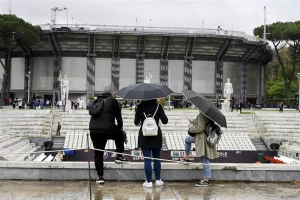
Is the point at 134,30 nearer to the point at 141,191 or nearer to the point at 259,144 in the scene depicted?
the point at 259,144

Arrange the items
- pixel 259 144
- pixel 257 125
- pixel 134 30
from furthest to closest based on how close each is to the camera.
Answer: pixel 134 30, pixel 257 125, pixel 259 144

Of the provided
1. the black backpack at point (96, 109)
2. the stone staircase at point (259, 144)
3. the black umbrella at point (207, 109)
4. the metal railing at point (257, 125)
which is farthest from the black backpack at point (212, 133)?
the metal railing at point (257, 125)

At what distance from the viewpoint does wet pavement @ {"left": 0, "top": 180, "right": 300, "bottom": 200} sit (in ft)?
18.0

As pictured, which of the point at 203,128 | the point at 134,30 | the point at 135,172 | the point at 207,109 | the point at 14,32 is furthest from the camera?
the point at 134,30

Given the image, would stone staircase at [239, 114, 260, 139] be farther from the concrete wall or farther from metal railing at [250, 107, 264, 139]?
the concrete wall

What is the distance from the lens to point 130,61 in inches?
2136

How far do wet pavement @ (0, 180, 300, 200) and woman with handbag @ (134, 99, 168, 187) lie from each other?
9.6 inches

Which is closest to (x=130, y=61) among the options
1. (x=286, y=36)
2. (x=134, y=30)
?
(x=134, y=30)

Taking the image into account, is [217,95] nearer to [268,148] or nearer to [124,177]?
[268,148]

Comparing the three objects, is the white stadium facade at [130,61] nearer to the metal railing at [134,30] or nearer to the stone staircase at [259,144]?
the metal railing at [134,30]

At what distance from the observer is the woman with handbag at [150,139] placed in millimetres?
6016

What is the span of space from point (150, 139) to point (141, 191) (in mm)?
780

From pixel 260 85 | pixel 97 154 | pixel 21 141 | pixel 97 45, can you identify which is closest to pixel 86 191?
pixel 97 154

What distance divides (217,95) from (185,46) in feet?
28.8
